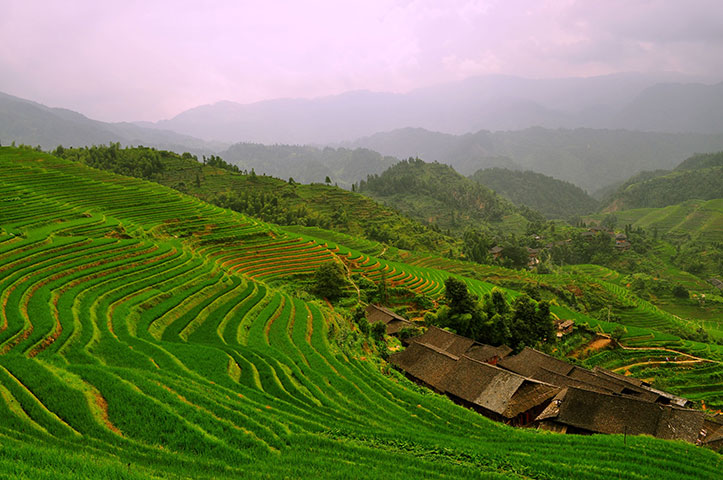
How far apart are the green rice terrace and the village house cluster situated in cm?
389

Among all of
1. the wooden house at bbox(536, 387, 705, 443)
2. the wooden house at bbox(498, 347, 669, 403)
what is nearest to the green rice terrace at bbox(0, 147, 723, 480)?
the wooden house at bbox(536, 387, 705, 443)

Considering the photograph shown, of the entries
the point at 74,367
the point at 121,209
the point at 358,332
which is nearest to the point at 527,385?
the point at 358,332

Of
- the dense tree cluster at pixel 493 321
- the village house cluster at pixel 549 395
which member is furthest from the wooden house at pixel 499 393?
the dense tree cluster at pixel 493 321

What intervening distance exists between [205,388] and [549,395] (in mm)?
17526

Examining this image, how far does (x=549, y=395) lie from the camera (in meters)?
20.4

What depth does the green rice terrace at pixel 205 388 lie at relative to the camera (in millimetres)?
8945

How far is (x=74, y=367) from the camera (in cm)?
1208

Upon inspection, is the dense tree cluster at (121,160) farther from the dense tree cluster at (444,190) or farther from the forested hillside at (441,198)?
the dense tree cluster at (444,190)

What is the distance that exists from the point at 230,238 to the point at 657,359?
4068 cm

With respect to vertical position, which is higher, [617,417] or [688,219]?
[688,219]

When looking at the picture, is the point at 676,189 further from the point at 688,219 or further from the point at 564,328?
the point at 564,328

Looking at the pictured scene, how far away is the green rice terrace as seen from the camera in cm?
895

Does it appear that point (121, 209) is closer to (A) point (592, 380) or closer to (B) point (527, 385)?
(B) point (527, 385)

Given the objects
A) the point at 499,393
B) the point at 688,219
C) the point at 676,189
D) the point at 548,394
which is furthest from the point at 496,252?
the point at 676,189
